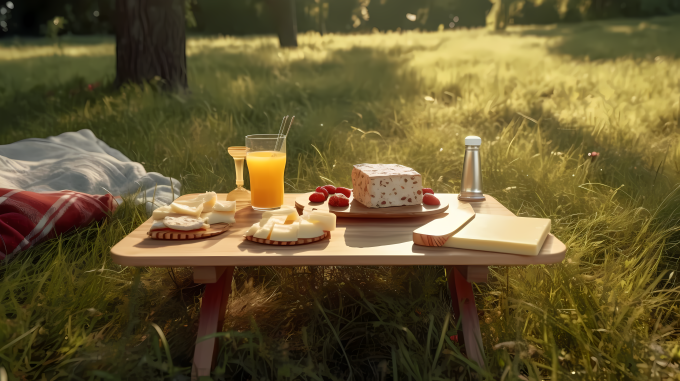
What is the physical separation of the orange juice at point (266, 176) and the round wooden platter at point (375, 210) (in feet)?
0.30

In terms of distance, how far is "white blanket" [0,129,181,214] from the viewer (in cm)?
266

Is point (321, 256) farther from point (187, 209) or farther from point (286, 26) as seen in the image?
point (286, 26)

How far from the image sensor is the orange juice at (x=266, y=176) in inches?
72.6

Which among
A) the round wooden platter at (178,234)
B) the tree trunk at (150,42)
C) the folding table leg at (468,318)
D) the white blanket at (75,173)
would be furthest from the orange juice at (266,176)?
the tree trunk at (150,42)

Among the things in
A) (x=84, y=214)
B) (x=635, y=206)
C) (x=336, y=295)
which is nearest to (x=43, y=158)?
(x=84, y=214)

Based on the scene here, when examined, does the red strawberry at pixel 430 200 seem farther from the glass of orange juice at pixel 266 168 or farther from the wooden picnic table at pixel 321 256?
the glass of orange juice at pixel 266 168

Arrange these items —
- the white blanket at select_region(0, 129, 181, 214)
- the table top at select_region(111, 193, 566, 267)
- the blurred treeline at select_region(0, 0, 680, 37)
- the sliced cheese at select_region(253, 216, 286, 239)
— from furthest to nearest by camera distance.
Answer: the blurred treeline at select_region(0, 0, 680, 37) < the white blanket at select_region(0, 129, 181, 214) < the sliced cheese at select_region(253, 216, 286, 239) < the table top at select_region(111, 193, 566, 267)

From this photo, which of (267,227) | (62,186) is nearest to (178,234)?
(267,227)

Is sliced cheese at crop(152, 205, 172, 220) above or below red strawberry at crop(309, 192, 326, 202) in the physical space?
above

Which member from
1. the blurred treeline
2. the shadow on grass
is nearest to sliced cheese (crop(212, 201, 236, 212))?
the shadow on grass

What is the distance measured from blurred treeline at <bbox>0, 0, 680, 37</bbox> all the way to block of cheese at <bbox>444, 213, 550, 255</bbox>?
12.4 metres

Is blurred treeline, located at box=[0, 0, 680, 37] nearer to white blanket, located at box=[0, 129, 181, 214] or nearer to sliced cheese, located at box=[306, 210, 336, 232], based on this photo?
white blanket, located at box=[0, 129, 181, 214]

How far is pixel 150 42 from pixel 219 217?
3686mm

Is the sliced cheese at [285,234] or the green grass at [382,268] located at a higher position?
the sliced cheese at [285,234]
